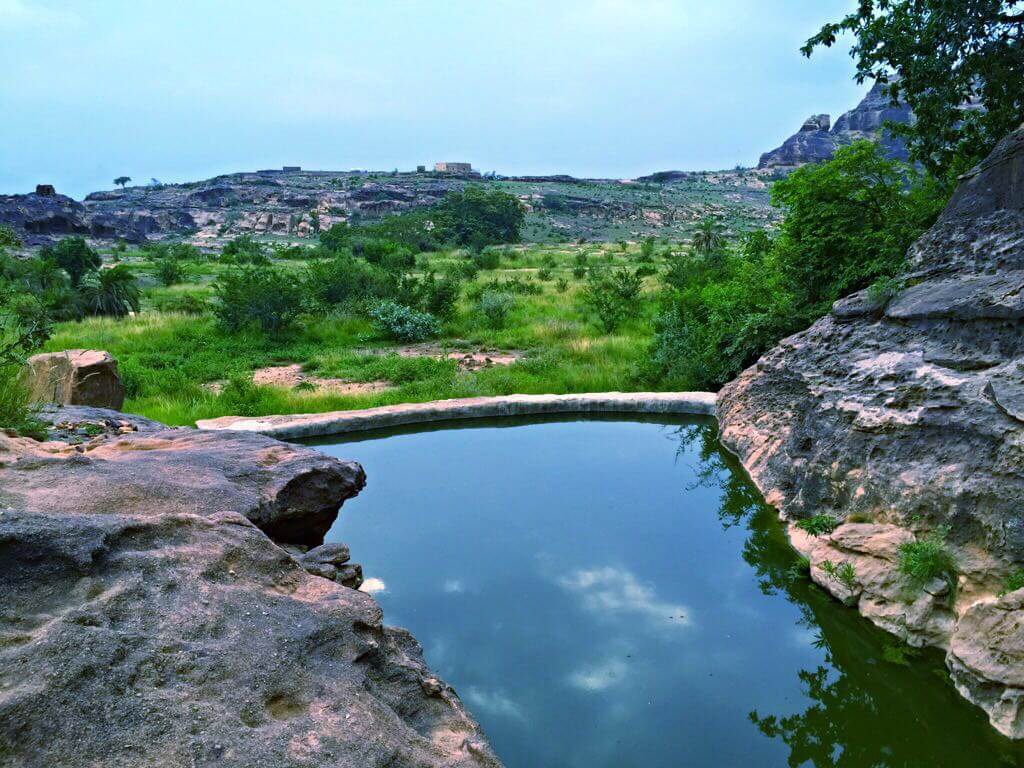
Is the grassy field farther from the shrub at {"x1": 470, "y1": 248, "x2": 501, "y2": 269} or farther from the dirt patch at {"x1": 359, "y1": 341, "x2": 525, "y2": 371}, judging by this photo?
the shrub at {"x1": 470, "y1": 248, "x2": 501, "y2": 269}

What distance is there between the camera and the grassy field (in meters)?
9.56

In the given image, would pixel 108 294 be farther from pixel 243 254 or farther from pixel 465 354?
pixel 243 254

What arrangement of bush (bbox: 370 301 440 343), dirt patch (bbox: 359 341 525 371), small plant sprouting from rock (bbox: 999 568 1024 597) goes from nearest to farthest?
small plant sprouting from rock (bbox: 999 568 1024 597) → dirt patch (bbox: 359 341 525 371) → bush (bbox: 370 301 440 343)

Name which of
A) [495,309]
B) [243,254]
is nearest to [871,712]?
[495,309]

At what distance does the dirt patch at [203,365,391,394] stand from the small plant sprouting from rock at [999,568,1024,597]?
25.7ft

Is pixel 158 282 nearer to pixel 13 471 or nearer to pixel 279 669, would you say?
Result: pixel 13 471

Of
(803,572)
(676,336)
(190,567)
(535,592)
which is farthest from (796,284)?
(190,567)

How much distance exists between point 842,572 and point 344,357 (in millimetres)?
9553

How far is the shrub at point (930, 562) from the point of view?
13.8ft

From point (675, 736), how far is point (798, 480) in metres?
3.21

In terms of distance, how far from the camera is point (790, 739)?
3436 mm

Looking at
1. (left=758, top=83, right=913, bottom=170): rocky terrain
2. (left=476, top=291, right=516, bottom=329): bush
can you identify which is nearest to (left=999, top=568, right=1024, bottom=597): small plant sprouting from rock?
(left=476, top=291, right=516, bottom=329): bush

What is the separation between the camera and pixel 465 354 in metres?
13.0

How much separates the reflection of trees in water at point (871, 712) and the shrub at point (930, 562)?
41 centimetres
